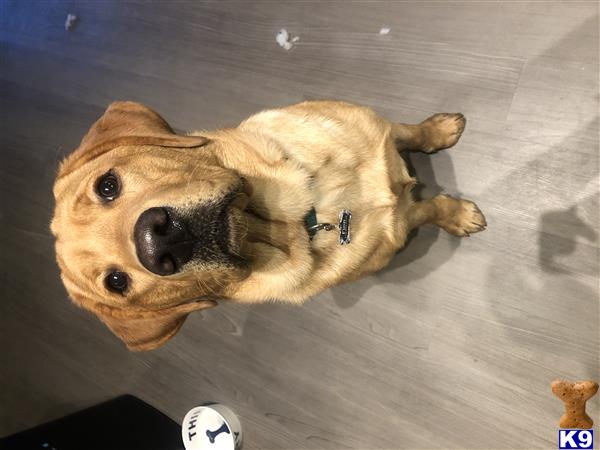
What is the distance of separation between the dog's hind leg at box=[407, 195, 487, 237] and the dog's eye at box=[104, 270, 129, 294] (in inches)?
59.1

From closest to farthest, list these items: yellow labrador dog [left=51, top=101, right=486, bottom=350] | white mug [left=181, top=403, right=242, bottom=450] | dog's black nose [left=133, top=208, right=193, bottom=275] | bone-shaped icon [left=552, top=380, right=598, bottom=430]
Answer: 1. dog's black nose [left=133, top=208, right=193, bottom=275]
2. yellow labrador dog [left=51, top=101, right=486, bottom=350]
3. bone-shaped icon [left=552, top=380, right=598, bottom=430]
4. white mug [left=181, top=403, right=242, bottom=450]

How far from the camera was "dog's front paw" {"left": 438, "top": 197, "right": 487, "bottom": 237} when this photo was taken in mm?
2713

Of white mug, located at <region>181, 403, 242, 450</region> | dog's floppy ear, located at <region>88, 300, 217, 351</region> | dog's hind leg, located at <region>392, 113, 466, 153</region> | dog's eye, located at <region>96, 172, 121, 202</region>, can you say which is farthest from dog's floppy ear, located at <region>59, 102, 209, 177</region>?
white mug, located at <region>181, 403, 242, 450</region>

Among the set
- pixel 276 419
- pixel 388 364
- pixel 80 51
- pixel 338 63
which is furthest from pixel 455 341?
pixel 80 51

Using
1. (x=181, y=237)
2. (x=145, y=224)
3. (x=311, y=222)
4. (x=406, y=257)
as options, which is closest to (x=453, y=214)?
(x=406, y=257)

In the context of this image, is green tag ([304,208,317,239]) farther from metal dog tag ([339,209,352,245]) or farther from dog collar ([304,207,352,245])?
metal dog tag ([339,209,352,245])

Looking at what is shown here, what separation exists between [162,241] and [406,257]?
171 centimetres

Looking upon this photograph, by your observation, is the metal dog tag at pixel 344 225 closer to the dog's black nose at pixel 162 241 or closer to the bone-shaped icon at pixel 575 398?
the dog's black nose at pixel 162 241

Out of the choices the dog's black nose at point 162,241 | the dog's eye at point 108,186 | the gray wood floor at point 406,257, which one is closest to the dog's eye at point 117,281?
the dog's eye at point 108,186

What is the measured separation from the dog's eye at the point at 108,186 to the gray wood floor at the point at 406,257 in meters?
1.62

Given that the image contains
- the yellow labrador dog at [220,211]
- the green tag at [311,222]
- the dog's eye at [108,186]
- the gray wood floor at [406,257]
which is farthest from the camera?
the gray wood floor at [406,257]

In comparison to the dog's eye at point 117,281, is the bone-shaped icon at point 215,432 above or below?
below

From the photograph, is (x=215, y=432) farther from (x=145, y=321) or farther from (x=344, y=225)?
(x=344, y=225)

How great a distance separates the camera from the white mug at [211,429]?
3404mm
